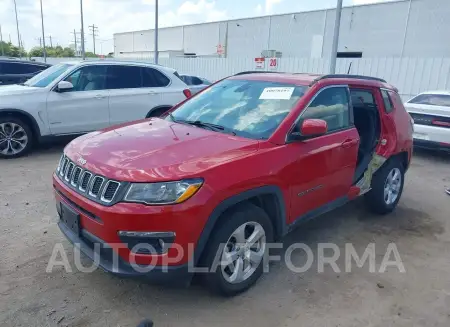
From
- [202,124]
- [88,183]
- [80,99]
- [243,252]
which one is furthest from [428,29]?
[88,183]

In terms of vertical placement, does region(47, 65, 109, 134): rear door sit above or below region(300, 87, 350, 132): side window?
below

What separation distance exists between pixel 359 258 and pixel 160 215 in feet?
7.60

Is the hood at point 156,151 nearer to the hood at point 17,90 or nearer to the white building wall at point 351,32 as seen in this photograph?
the hood at point 17,90

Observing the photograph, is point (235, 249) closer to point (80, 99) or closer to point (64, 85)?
point (64, 85)

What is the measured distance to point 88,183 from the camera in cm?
265

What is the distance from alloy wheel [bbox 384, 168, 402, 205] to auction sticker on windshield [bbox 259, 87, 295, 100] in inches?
81.7

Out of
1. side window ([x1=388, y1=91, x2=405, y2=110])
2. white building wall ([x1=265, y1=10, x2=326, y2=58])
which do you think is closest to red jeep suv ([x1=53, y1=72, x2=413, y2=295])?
side window ([x1=388, y1=91, x2=405, y2=110])

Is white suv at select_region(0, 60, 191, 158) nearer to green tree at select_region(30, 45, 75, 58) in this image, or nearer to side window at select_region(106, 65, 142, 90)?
side window at select_region(106, 65, 142, 90)

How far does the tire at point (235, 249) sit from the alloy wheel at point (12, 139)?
5.42 metres

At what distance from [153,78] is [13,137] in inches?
114

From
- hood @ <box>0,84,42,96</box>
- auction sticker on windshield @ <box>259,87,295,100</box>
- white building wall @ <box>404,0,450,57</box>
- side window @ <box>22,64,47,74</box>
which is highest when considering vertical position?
white building wall @ <box>404,0,450,57</box>

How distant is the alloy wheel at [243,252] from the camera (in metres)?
2.84

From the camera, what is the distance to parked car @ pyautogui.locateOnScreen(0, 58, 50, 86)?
10.3 metres

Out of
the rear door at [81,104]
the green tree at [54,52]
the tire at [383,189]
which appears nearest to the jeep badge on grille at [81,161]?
the tire at [383,189]
